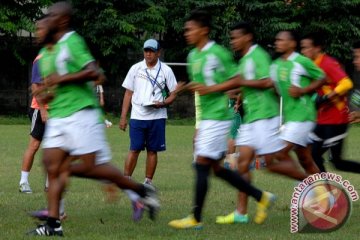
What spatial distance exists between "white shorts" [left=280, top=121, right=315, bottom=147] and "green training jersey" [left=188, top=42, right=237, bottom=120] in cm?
70

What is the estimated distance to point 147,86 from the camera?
13008 millimetres

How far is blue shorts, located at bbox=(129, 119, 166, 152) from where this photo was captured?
43.2 ft

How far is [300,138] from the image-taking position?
9.83m

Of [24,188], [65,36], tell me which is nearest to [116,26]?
[24,188]

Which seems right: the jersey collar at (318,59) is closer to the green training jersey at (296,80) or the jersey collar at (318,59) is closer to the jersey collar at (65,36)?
the green training jersey at (296,80)

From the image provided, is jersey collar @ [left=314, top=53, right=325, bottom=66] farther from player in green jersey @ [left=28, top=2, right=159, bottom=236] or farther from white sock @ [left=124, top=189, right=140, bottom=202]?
player in green jersey @ [left=28, top=2, right=159, bottom=236]

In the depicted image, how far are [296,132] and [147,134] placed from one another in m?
3.76

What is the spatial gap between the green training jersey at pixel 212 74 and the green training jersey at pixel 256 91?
0.69 ft

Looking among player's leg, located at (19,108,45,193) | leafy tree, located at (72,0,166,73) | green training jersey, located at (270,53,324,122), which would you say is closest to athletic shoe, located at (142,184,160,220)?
green training jersey, located at (270,53,324,122)

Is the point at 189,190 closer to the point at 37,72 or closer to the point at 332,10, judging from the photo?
the point at 37,72

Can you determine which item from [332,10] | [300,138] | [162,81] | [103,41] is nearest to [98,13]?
[103,41]

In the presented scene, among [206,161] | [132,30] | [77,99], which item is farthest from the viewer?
[132,30]

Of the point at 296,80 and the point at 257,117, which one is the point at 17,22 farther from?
the point at 257,117

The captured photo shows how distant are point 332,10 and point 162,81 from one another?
25.9 m
